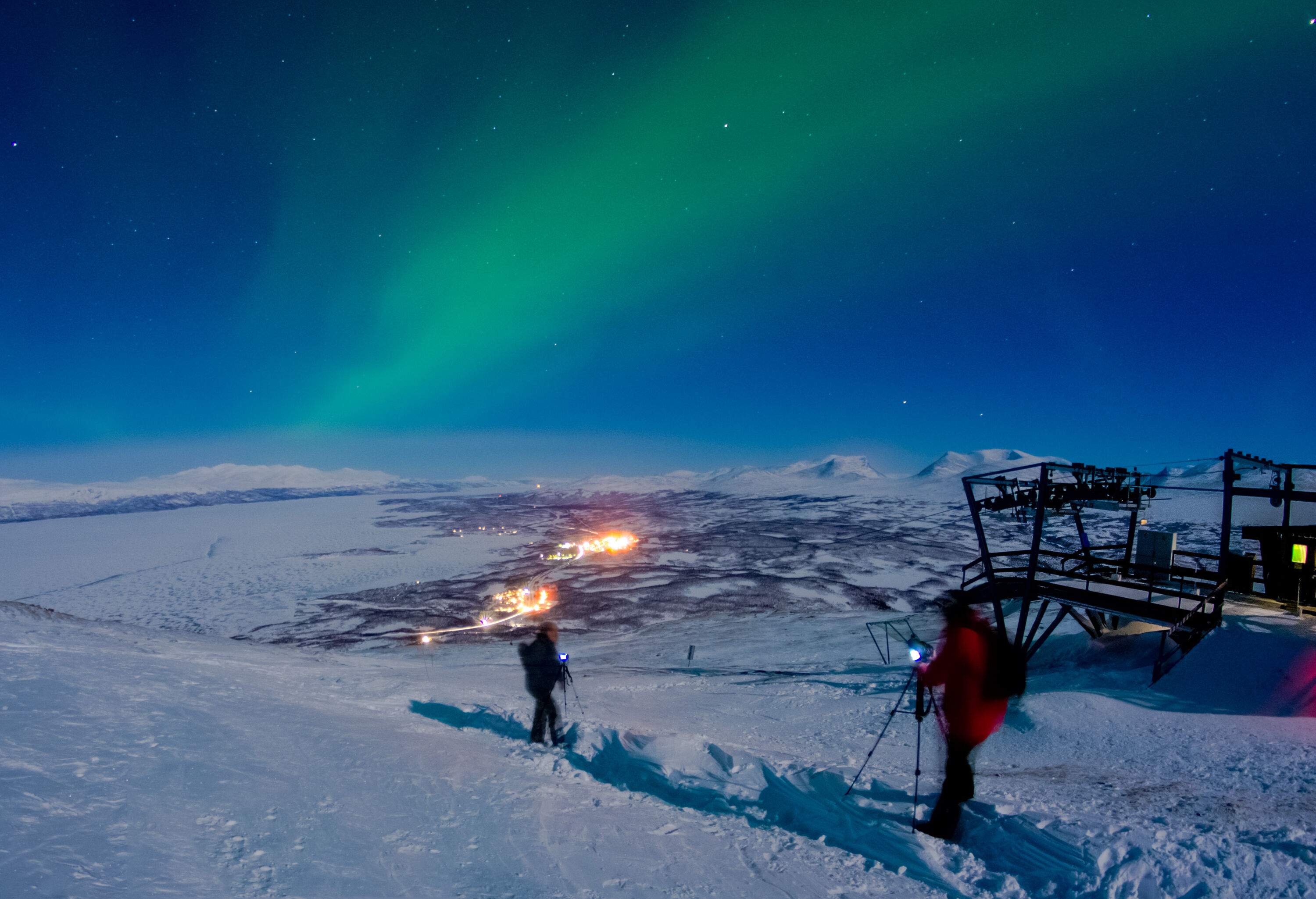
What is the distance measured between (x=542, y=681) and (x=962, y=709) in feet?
15.5

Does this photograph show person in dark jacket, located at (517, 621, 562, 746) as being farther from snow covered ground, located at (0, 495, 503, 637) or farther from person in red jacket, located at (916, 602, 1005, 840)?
snow covered ground, located at (0, 495, 503, 637)

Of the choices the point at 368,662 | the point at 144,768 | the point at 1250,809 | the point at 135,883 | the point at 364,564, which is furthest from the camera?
the point at 364,564

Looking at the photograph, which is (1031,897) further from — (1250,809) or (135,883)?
(135,883)

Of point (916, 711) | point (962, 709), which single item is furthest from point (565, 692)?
point (962, 709)

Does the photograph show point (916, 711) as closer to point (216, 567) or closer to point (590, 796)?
point (590, 796)

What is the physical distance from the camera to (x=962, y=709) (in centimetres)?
504

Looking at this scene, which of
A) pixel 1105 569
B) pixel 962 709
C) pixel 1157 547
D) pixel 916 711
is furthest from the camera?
pixel 1157 547

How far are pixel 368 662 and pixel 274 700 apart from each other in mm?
9575

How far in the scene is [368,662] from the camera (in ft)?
51.4

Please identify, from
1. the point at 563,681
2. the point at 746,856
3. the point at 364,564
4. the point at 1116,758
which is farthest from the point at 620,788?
the point at 364,564

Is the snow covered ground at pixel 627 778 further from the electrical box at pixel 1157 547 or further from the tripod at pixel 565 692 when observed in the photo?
the electrical box at pixel 1157 547

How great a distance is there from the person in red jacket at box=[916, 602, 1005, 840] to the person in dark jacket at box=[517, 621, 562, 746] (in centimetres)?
433

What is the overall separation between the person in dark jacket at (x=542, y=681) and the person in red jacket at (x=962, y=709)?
433cm

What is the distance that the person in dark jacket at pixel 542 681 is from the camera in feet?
23.6
